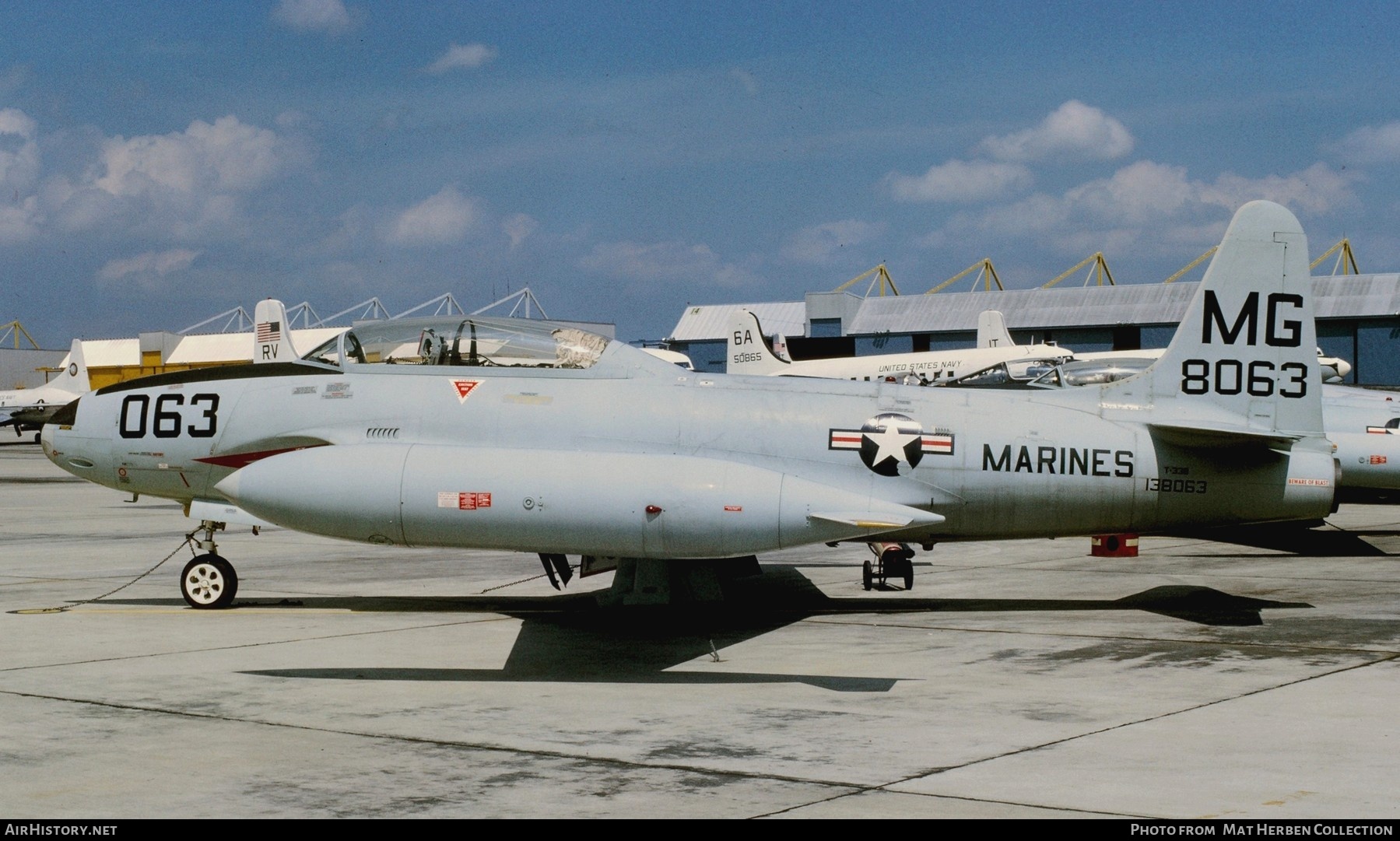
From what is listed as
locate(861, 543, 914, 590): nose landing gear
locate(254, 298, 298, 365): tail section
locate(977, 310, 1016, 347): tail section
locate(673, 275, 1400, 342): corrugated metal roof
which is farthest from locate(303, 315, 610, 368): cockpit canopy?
locate(673, 275, 1400, 342): corrugated metal roof

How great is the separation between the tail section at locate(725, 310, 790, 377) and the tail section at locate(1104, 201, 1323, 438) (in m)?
41.6

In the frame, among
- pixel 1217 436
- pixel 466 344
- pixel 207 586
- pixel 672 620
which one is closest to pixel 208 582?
pixel 207 586

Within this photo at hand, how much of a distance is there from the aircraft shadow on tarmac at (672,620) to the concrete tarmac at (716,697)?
0.05 meters

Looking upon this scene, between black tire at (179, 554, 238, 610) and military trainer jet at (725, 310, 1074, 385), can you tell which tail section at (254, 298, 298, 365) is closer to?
military trainer jet at (725, 310, 1074, 385)

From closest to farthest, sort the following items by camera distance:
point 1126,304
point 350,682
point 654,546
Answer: point 350,682
point 654,546
point 1126,304

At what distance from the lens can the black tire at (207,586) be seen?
41.3 ft

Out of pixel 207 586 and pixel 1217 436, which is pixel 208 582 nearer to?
pixel 207 586

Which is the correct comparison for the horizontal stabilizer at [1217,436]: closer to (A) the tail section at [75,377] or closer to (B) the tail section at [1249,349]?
(B) the tail section at [1249,349]

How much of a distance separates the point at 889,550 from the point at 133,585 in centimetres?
826

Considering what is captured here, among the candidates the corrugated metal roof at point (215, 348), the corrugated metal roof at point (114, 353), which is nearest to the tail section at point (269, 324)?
the corrugated metal roof at point (215, 348)

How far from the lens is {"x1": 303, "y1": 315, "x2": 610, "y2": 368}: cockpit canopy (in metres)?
11.7
